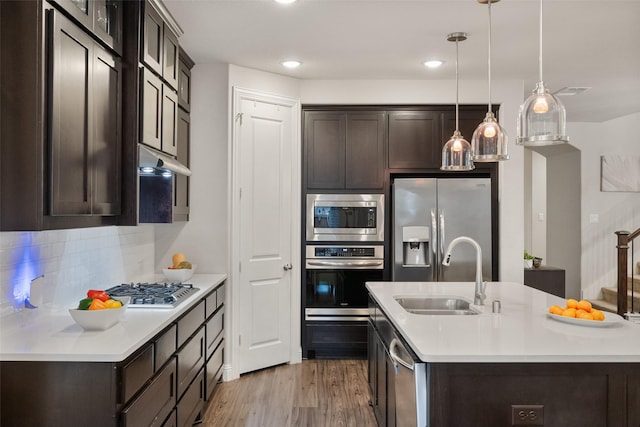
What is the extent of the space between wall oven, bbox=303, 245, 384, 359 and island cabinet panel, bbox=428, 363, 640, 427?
9.22 ft

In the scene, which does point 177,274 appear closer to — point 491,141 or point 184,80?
point 184,80

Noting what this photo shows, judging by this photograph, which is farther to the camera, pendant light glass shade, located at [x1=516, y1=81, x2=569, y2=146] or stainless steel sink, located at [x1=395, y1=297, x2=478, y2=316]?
stainless steel sink, located at [x1=395, y1=297, x2=478, y2=316]

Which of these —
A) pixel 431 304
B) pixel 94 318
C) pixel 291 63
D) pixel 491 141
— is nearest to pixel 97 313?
pixel 94 318

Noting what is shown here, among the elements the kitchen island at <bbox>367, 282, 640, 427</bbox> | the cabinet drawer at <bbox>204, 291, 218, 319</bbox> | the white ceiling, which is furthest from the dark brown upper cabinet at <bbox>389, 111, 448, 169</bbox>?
the kitchen island at <bbox>367, 282, 640, 427</bbox>

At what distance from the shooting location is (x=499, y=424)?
1751mm

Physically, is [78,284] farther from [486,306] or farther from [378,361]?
[486,306]

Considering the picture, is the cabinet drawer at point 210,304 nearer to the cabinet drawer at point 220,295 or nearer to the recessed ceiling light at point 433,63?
the cabinet drawer at point 220,295

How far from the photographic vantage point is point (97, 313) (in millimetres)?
1988

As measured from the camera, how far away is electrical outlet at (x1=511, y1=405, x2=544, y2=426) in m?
1.74

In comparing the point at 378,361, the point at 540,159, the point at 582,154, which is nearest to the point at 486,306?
the point at 378,361

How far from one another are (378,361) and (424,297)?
19.2 inches

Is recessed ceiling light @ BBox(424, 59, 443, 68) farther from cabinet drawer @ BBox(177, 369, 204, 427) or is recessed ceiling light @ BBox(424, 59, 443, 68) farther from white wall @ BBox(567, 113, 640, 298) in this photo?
white wall @ BBox(567, 113, 640, 298)

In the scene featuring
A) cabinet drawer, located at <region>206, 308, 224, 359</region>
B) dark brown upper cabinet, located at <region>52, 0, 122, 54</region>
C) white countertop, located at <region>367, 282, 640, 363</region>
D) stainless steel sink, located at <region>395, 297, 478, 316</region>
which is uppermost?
dark brown upper cabinet, located at <region>52, 0, 122, 54</region>

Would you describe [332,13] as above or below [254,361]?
above
